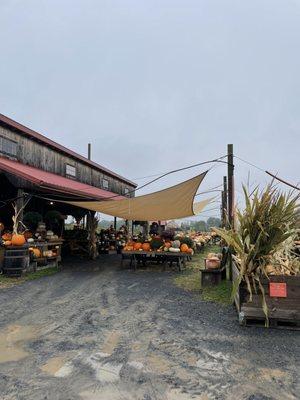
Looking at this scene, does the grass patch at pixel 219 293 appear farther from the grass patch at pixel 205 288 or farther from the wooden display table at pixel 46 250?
the wooden display table at pixel 46 250

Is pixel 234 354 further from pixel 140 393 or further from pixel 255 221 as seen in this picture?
pixel 255 221

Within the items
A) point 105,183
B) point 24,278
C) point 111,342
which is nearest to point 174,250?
point 24,278

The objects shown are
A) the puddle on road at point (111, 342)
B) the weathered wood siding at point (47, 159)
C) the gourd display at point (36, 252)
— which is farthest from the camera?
the weathered wood siding at point (47, 159)

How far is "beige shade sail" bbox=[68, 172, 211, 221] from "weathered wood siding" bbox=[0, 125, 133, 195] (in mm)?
5166

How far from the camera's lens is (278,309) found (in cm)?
463

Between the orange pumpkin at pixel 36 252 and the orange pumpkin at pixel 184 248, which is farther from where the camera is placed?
the orange pumpkin at pixel 184 248

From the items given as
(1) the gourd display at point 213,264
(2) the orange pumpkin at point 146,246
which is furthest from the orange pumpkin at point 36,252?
(1) the gourd display at point 213,264

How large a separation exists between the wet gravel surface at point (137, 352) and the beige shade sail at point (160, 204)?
2676 millimetres

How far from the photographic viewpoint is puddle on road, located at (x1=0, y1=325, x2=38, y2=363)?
145 inches

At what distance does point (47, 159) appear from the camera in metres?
15.6

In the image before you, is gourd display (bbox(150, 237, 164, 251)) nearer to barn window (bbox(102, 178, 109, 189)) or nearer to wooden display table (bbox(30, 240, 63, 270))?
wooden display table (bbox(30, 240, 63, 270))

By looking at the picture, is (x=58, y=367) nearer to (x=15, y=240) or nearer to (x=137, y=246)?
(x=15, y=240)

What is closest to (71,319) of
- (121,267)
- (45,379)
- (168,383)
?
(45,379)

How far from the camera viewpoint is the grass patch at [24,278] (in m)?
8.12
